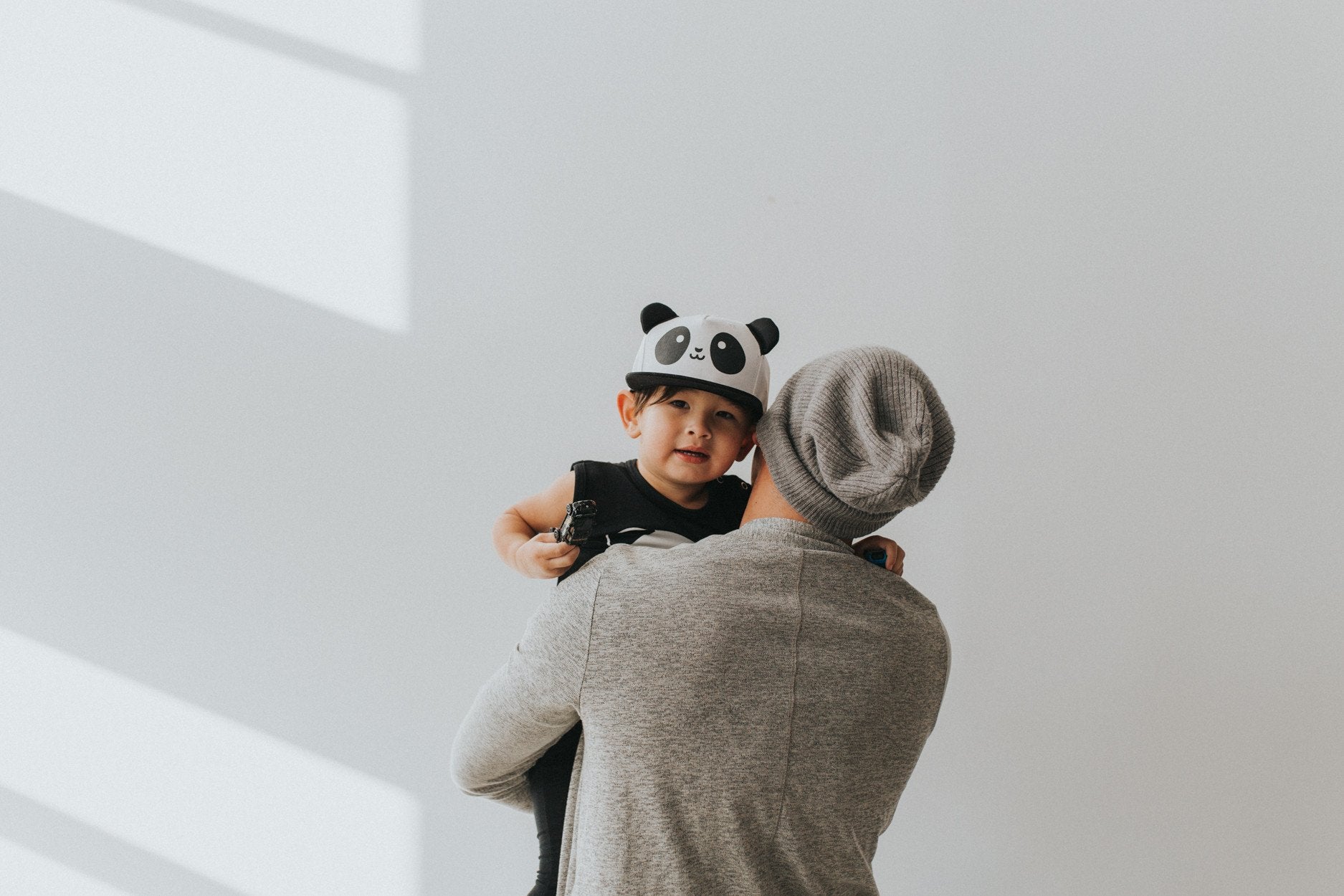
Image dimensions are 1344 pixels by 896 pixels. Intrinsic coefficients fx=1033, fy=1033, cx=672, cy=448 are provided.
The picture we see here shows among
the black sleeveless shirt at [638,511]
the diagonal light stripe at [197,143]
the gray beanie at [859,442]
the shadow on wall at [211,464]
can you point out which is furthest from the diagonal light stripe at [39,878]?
the gray beanie at [859,442]

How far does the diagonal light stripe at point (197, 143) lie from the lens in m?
2.12

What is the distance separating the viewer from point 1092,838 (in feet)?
6.51

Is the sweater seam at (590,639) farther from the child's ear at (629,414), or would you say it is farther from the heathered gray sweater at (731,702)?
the child's ear at (629,414)

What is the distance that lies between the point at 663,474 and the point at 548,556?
24 centimetres

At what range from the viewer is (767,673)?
3.36 ft

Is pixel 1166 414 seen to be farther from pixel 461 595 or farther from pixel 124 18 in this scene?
pixel 124 18

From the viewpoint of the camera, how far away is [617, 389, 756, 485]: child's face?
4.39 feet

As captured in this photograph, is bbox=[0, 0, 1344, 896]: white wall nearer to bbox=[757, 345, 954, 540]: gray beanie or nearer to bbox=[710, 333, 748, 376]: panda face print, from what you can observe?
bbox=[710, 333, 748, 376]: panda face print

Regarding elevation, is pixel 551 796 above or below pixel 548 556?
below

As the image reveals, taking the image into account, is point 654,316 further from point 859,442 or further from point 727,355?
point 859,442

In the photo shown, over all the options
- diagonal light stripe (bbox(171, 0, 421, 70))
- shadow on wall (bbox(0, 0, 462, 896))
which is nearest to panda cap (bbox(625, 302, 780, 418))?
shadow on wall (bbox(0, 0, 462, 896))

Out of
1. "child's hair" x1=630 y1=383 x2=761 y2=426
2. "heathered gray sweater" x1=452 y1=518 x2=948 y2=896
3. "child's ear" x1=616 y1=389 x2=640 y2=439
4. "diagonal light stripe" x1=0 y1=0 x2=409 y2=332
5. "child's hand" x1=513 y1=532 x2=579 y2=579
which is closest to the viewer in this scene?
"heathered gray sweater" x1=452 y1=518 x2=948 y2=896

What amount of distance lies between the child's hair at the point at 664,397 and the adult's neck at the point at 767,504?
7.2 inches

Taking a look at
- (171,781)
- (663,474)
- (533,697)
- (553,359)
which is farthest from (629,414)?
(171,781)
